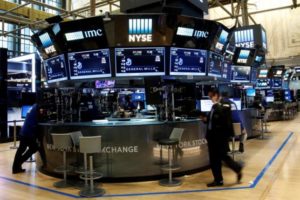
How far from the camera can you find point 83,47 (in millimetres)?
5625

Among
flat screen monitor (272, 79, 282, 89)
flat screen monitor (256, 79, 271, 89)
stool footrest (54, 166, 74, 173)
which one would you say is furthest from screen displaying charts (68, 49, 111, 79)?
flat screen monitor (272, 79, 282, 89)

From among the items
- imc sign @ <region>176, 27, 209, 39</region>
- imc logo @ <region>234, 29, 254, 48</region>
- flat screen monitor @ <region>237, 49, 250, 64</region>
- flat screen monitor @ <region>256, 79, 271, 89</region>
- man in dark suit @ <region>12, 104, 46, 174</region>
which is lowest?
man in dark suit @ <region>12, 104, 46, 174</region>

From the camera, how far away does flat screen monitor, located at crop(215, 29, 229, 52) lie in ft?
21.0

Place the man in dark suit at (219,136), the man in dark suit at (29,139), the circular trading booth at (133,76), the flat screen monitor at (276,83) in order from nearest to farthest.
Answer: the man in dark suit at (219,136) → the circular trading booth at (133,76) → the man in dark suit at (29,139) → the flat screen monitor at (276,83)

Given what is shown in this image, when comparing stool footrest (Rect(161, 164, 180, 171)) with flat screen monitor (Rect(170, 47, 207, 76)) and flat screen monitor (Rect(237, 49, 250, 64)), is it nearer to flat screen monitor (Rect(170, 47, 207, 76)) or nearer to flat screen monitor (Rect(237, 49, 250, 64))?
flat screen monitor (Rect(170, 47, 207, 76))

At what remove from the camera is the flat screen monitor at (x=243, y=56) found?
383 inches

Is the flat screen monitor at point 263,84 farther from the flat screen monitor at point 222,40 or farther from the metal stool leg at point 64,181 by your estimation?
the metal stool leg at point 64,181

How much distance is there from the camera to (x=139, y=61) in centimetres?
555

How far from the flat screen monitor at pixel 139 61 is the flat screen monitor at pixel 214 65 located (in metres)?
1.24

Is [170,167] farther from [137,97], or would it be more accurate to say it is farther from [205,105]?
[137,97]

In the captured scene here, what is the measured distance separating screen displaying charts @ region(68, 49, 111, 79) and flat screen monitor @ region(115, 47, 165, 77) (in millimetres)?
232

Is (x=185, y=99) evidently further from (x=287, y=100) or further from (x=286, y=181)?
(x=287, y=100)

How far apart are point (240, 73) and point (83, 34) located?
6.41 meters

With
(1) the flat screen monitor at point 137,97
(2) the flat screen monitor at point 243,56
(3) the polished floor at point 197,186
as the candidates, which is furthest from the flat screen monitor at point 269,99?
(3) the polished floor at point 197,186
